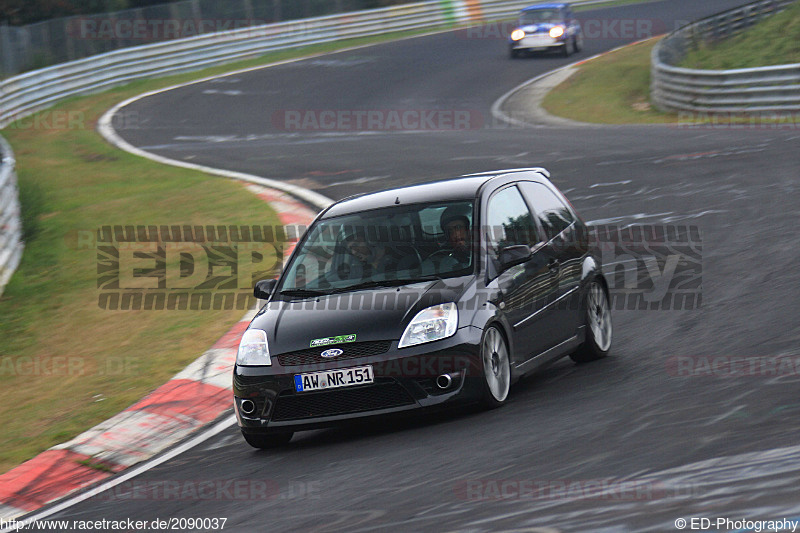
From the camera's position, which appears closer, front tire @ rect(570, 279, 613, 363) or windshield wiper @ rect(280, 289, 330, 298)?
windshield wiper @ rect(280, 289, 330, 298)

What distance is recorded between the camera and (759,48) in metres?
30.5

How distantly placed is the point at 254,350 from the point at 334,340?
60 cm

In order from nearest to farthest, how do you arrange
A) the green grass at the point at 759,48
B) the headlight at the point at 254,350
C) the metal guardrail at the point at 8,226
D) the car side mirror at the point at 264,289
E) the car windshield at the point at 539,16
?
the headlight at the point at 254,350 < the car side mirror at the point at 264,289 < the metal guardrail at the point at 8,226 < the green grass at the point at 759,48 < the car windshield at the point at 539,16

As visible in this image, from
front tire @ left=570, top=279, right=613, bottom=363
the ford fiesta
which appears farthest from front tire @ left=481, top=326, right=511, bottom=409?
front tire @ left=570, top=279, right=613, bottom=363

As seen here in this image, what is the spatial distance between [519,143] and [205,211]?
685cm

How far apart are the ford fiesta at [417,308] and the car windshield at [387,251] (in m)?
0.01

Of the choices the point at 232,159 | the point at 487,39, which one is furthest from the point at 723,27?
the point at 232,159

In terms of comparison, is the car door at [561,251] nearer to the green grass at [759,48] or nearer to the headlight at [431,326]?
the headlight at [431,326]

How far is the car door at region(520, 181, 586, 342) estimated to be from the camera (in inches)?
340

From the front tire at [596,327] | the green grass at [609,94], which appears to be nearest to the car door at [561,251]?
the front tire at [596,327]

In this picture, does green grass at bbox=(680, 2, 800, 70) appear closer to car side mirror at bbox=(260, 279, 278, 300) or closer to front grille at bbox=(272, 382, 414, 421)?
car side mirror at bbox=(260, 279, 278, 300)

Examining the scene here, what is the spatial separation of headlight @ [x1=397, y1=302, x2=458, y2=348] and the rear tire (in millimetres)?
1038

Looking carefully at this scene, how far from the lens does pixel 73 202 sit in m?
18.8

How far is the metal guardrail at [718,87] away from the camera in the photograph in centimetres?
2377
